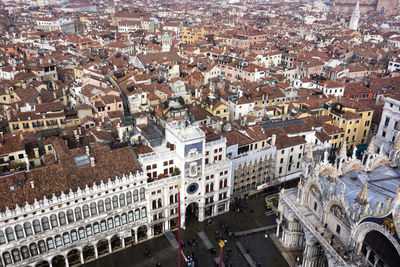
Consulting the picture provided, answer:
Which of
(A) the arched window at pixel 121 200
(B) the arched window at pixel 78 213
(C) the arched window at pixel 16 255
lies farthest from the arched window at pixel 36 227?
(A) the arched window at pixel 121 200

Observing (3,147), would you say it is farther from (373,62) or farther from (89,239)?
(373,62)

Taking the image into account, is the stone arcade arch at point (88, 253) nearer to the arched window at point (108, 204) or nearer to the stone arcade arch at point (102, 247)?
the stone arcade arch at point (102, 247)

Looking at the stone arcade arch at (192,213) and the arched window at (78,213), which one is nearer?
the arched window at (78,213)

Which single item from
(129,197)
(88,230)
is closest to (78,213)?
(88,230)

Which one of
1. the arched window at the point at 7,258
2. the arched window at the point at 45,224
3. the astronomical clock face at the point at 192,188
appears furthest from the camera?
the astronomical clock face at the point at 192,188

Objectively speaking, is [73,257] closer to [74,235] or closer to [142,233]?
[74,235]

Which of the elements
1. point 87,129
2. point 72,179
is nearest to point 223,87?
point 87,129

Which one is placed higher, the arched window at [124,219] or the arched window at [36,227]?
the arched window at [36,227]

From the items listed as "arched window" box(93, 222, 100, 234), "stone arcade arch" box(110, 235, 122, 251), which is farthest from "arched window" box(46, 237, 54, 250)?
"stone arcade arch" box(110, 235, 122, 251)

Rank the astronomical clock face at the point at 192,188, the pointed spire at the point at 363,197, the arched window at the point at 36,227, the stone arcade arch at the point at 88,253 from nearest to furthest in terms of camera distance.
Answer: the pointed spire at the point at 363,197, the arched window at the point at 36,227, the stone arcade arch at the point at 88,253, the astronomical clock face at the point at 192,188
